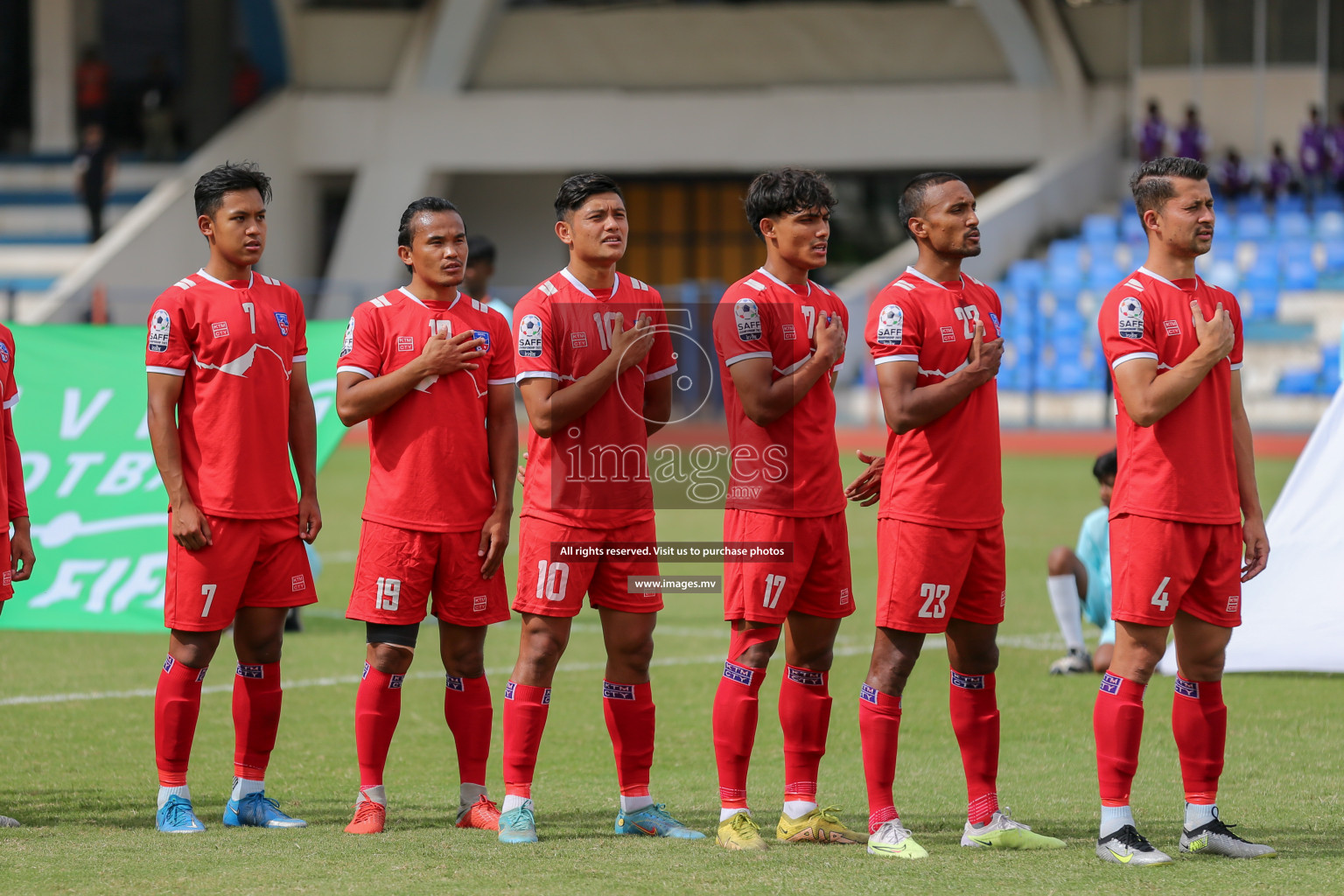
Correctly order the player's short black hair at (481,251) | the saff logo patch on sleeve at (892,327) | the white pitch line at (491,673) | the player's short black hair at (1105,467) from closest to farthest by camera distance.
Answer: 1. the saff logo patch on sleeve at (892,327)
2. the player's short black hair at (1105,467)
3. the white pitch line at (491,673)
4. the player's short black hair at (481,251)

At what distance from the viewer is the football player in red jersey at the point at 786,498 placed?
507 cm

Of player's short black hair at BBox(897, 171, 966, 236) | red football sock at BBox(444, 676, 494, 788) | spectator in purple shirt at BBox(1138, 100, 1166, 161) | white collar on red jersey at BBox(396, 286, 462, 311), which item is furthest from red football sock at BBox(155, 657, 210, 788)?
spectator in purple shirt at BBox(1138, 100, 1166, 161)

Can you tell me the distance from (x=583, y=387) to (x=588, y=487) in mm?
328

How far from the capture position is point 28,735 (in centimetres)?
708

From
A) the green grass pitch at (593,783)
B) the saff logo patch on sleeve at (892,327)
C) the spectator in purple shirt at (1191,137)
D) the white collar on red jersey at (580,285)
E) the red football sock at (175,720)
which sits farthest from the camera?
the spectator in purple shirt at (1191,137)

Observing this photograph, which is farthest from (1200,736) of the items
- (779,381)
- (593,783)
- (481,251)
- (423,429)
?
(481,251)

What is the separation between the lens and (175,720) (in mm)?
5414

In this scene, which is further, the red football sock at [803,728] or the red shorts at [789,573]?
the red football sock at [803,728]

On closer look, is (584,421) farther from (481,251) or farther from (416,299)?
(481,251)

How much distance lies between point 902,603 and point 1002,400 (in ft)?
57.9

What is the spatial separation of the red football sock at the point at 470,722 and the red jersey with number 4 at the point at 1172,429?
217 centimetres

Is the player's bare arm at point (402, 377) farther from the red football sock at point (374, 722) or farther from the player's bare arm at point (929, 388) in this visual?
the player's bare arm at point (929, 388)

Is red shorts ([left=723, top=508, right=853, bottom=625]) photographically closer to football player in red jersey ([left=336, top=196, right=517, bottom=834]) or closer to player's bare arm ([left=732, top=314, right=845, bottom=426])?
player's bare arm ([left=732, top=314, right=845, bottom=426])

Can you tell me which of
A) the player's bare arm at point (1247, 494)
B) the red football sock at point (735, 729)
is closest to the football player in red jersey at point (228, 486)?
the red football sock at point (735, 729)
